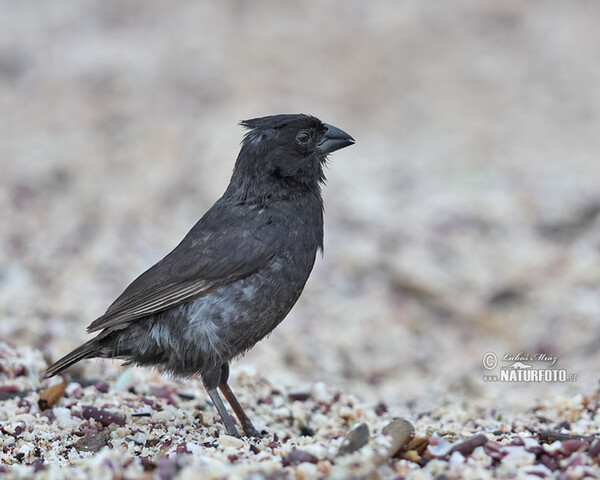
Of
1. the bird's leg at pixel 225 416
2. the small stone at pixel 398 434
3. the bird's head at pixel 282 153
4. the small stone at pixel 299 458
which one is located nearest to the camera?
the small stone at pixel 299 458

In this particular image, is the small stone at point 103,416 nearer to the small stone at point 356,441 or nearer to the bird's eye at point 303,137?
the small stone at point 356,441

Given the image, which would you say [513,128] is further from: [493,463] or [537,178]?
[493,463]

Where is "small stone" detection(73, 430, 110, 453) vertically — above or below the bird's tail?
below

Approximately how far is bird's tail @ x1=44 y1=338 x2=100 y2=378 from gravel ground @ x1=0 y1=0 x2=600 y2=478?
0.87ft

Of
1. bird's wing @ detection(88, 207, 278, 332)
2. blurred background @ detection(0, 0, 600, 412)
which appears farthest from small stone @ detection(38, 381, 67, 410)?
blurred background @ detection(0, 0, 600, 412)

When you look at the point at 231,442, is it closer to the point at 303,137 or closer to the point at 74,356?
the point at 74,356

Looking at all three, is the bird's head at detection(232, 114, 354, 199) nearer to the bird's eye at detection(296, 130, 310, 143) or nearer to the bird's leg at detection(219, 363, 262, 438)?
the bird's eye at detection(296, 130, 310, 143)

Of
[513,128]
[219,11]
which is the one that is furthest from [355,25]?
[513,128]

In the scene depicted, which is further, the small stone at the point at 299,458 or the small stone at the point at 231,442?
the small stone at the point at 231,442

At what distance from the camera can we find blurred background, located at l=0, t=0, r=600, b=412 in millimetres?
6305

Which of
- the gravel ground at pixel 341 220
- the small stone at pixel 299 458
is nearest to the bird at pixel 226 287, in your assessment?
the gravel ground at pixel 341 220

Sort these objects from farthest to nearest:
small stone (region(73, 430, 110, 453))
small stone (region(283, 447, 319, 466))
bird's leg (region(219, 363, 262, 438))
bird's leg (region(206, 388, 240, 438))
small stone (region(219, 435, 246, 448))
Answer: bird's leg (region(219, 363, 262, 438)) < bird's leg (region(206, 388, 240, 438)) < small stone (region(73, 430, 110, 453)) < small stone (region(219, 435, 246, 448)) < small stone (region(283, 447, 319, 466))

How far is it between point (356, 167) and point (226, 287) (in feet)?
15.6

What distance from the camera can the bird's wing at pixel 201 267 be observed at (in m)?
3.92
